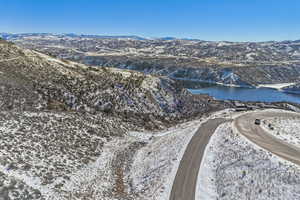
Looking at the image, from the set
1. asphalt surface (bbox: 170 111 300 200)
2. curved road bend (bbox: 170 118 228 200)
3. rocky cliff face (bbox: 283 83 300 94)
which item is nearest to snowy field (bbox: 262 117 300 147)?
asphalt surface (bbox: 170 111 300 200)

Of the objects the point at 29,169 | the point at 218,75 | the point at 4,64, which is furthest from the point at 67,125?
the point at 218,75

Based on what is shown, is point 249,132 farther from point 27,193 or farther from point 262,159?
point 27,193

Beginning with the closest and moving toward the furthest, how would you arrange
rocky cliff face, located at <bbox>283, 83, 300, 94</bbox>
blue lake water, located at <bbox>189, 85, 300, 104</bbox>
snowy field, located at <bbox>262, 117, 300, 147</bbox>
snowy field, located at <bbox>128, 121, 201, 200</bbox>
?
snowy field, located at <bbox>128, 121, 201, 200</bbox> < snowy field, located at <bbox>262, 117, 300, 147</bbox> < blue lake water, located at <bbox>189, 85, 300, 104</bbox> < rocky cliff face, located at <bbox>283, 83, 300, 94</bbox>

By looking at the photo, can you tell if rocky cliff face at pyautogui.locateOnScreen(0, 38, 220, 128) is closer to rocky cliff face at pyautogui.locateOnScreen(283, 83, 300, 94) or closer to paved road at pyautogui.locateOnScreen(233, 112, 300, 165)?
paved road at pyautogui.locateOnScreen(233, 112, 300, 165)

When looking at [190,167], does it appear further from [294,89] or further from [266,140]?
[294,89]

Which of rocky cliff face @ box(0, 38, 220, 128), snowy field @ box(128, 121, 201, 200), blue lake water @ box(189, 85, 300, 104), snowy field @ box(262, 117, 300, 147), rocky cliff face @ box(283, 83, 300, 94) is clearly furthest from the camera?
rocky cliff face @ box(283, 83, 300, 94)

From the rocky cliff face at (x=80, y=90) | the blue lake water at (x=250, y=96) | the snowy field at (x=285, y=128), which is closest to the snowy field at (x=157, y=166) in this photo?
the snowy field at (x=285, y=128)

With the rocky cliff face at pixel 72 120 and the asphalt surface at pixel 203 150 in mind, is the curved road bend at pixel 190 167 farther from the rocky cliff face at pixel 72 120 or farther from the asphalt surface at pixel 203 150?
the rocky cliff face at pixel 72 120
